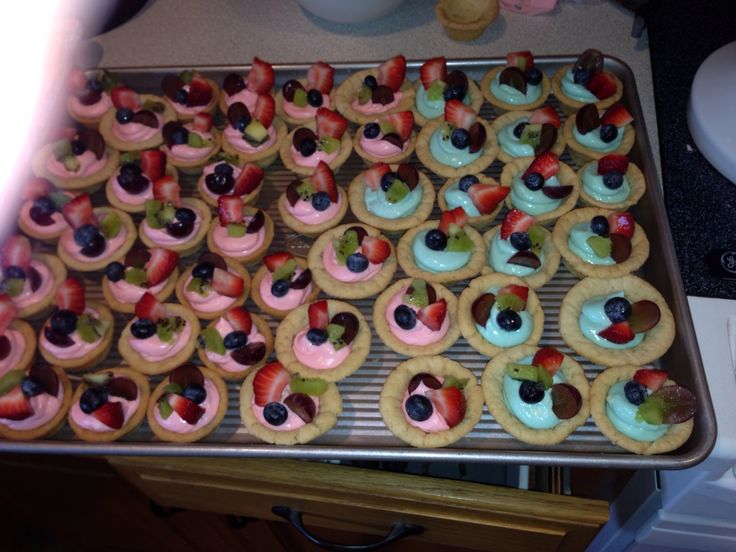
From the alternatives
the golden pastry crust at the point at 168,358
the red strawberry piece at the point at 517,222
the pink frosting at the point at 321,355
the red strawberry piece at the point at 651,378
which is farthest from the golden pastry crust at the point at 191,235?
the red strawberry piece at the point at 651,378

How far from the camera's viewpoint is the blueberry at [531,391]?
176cm

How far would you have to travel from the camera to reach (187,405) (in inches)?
70.7

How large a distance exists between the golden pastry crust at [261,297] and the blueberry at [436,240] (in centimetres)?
41

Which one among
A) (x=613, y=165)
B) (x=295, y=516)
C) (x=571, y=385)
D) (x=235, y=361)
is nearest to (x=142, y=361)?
(x=235, y=361)

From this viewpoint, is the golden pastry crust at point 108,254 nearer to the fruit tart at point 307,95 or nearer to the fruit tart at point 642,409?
the fruit tart at point 307,95

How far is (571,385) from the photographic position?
1.82 m

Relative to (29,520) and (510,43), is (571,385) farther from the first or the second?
(29,520)

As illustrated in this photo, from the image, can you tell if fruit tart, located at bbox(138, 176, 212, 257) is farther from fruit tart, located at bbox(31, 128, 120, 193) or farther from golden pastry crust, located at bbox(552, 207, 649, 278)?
golden pastry crust, located at bbox(552, 207, 649, 278)

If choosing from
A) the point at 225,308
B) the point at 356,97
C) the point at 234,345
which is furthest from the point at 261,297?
the point at 356,97

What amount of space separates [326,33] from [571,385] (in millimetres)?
1651

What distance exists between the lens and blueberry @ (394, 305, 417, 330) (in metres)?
1.91

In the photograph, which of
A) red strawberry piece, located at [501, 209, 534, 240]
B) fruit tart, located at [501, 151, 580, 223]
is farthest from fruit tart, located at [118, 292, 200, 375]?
fruit tart, located at [501, 151, 580, 223]

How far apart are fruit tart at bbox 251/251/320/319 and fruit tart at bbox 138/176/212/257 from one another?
29 centimetres

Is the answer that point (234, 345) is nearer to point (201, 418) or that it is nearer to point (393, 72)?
point (201, 418)
